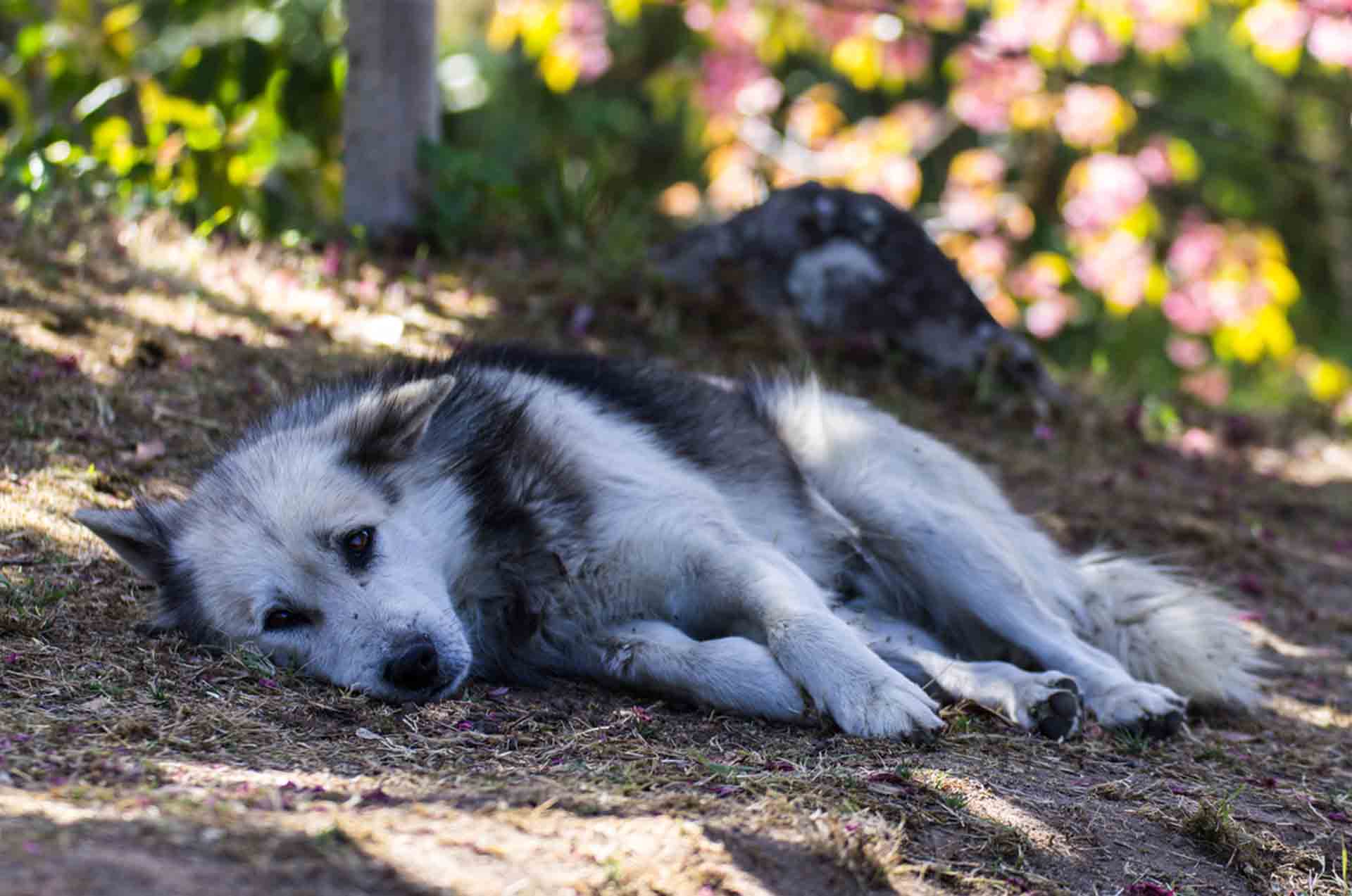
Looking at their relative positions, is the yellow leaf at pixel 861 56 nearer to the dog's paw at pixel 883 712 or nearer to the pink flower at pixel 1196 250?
the pink flower at pixel 1196 250

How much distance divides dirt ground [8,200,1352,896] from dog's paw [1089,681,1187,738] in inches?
2.4

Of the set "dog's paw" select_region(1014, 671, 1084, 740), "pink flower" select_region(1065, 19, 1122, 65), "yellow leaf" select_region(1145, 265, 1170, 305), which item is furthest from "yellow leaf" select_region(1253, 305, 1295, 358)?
"dog's paw" select_region(1014, 671, 1084, 740)

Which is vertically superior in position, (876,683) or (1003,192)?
(1003,192)

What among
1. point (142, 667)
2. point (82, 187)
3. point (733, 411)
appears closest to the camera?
point (142, 667)

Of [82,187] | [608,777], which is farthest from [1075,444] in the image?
[82,187]

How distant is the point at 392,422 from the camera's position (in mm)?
Result: 3541

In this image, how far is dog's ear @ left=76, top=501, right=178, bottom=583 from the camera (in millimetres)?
3582

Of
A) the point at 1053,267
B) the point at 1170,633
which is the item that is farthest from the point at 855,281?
the point at 1170,633

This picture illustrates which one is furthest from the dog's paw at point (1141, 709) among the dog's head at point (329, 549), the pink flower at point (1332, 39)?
the pink flower at point (1332, 39)

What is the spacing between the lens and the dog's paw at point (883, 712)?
128 inches

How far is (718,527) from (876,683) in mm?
649

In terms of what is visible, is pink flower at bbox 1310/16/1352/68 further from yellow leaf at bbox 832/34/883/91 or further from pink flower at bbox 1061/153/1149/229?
yellow leaf at bbox 832/34/883/91

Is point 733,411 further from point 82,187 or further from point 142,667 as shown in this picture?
point 82,187

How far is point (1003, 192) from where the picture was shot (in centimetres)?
983
